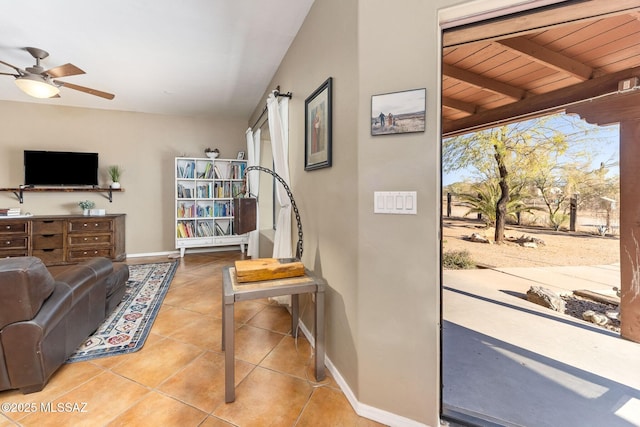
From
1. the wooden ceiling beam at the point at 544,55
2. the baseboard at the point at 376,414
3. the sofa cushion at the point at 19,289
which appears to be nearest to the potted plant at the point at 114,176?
the sofa cushion at the point at 19,289

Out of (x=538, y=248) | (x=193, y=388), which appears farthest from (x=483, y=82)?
(x=193, y=388)

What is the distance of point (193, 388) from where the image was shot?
1.56m

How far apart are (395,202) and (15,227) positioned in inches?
204

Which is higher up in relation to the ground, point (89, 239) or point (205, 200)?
point (205, 200)

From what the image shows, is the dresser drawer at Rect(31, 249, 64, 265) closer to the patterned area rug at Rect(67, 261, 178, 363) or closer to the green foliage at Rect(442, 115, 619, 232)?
the patterned area rug at Rect(67, 261, 178, 363)

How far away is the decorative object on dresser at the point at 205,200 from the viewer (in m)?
4.70

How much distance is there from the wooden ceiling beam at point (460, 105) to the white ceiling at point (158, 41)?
1.63 meters

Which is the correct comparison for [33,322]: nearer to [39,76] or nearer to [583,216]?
[39,76]

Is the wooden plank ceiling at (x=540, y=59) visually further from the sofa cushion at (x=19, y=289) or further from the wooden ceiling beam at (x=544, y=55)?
the sofa cushion at (x=19, y=289)

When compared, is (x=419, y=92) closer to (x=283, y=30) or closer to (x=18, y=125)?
(x=283, y=30)

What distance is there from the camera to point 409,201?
1.28 metres

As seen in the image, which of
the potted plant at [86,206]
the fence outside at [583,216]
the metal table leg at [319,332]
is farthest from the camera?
the potted plant at [86,206]

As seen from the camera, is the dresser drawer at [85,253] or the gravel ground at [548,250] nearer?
the gravel ground at [548,250]

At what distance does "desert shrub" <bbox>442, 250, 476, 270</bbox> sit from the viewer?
2994 millimetres
